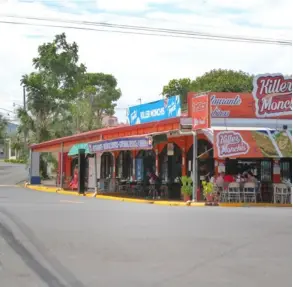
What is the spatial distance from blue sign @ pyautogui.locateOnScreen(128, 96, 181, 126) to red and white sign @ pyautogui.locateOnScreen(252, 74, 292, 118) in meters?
4.94

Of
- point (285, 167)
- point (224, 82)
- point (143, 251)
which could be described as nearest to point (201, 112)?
→ point (285, 167)

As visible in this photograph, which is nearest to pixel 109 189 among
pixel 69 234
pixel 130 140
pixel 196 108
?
pixel 130 140

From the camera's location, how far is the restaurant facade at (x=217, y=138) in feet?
86.8

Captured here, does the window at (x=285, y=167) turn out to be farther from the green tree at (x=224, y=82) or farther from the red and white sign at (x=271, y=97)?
the green tree at (x=224, y=82)

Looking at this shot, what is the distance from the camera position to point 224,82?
205 ft

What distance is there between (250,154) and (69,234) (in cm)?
1456

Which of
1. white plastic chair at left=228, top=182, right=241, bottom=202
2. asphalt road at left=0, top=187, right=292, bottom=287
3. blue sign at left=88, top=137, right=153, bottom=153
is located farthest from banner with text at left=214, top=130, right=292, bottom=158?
asphalt road at left=0, top=187, right=292, bottom=287

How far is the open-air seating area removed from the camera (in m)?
26.6

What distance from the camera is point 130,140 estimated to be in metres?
29.6

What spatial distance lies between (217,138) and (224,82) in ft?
122

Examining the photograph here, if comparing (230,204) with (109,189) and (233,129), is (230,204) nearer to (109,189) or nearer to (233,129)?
(233,129)

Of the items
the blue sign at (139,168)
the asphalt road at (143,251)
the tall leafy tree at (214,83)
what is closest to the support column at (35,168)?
the blue sign at (139,168)

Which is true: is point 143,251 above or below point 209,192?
below

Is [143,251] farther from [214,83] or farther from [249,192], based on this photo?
[214,83]
